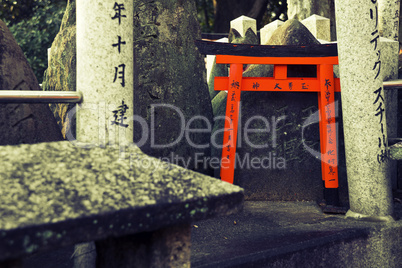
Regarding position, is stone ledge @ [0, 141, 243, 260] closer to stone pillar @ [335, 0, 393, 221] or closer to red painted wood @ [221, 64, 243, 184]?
stone pillar @ [335, 0, 393, 221]

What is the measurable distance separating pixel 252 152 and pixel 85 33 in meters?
3.05

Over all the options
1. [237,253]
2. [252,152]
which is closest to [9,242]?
[237,253]

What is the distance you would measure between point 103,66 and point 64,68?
9.56ft

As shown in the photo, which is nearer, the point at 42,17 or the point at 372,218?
the point at 372,218

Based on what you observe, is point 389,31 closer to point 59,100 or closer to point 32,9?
point 59,100

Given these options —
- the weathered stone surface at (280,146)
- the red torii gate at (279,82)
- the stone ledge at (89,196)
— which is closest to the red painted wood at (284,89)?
the red torii gate at (279,82)

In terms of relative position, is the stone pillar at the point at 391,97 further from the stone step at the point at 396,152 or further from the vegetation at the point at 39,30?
the vegetation at the point at 39,30

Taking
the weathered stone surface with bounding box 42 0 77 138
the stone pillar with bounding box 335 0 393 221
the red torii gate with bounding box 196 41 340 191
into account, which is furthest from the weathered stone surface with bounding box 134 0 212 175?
the stone pillar with bounding box 335 0 393 221

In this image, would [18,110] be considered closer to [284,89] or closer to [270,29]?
[284,89]

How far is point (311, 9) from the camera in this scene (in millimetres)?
10398

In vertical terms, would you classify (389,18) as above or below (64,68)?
above

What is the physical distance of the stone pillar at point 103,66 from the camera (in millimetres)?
2496

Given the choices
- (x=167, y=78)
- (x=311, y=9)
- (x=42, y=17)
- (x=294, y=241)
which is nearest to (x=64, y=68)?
(x=167, y=78)

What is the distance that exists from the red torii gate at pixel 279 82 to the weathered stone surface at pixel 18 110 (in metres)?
1.95
